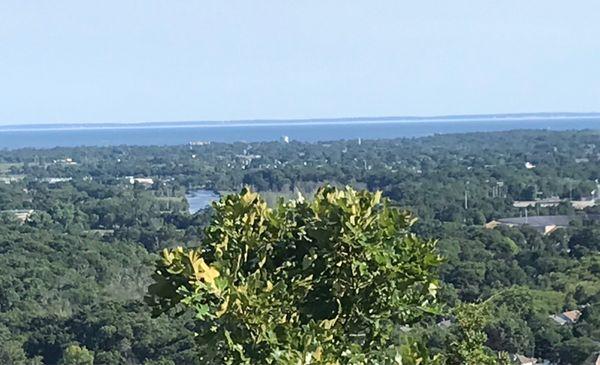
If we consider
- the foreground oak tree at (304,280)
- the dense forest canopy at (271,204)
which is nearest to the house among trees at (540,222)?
the dense forest canopy at (271,204)

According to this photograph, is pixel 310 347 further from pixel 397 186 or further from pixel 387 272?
pixel 397 186

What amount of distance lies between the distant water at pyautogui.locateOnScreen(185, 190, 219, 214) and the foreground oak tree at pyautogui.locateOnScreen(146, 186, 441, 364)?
62409 mm

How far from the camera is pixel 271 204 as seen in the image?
7.26 m

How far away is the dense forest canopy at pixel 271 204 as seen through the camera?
26.0 metres

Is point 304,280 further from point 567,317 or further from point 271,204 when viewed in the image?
point 567,317

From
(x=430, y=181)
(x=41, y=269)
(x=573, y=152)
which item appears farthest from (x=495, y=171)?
(x=41, y=269)

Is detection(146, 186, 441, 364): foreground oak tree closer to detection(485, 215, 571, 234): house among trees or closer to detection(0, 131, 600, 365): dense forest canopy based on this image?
detection(0, 131, 600, 365): dense forest canopy

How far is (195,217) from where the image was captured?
57812mm

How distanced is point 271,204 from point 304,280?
2.13m

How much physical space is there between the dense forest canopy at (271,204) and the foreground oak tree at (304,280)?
0.43 m

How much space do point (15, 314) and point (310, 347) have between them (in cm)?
2727

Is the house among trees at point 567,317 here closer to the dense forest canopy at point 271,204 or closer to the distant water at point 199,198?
the dense forest canopy at point 271,204

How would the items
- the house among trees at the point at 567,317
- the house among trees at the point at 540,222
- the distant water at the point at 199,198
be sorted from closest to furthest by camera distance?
1. the house among trees at the point at 567,317
2. the house among trees at the point at 540,222
3. the distant water at the point at 199,198

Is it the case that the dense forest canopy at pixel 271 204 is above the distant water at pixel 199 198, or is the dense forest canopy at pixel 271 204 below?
above
